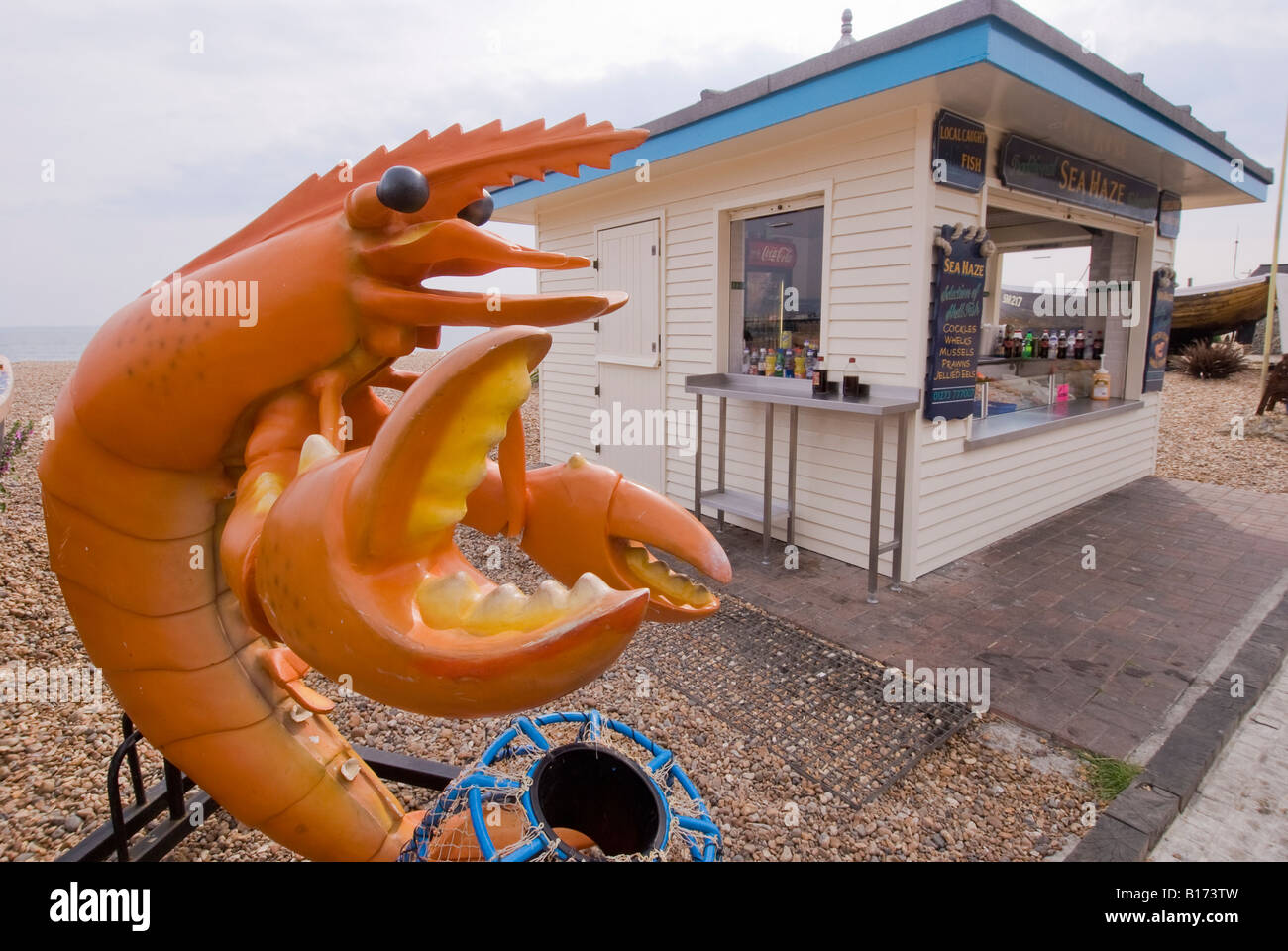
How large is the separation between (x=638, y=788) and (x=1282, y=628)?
4.64 metres

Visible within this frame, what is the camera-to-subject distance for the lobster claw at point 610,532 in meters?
1.22

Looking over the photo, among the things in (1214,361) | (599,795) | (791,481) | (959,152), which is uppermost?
(959,152)

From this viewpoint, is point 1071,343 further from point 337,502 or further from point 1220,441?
point 337,502

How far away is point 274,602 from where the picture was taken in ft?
2.72

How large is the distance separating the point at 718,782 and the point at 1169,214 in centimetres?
807

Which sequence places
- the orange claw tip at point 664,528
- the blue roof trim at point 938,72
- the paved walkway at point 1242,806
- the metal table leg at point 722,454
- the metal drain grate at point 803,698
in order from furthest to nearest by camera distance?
the metal table leg at point 722,454 < the blue roof trim at point 938,72 < the metal drain grate at point 803,698 < the paved walkway at point 1242,806 < the orange claw tip at point 664,528

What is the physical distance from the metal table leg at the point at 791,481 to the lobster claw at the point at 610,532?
4094mm

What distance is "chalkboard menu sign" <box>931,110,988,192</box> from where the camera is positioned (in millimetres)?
4617

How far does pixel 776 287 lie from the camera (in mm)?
6082
